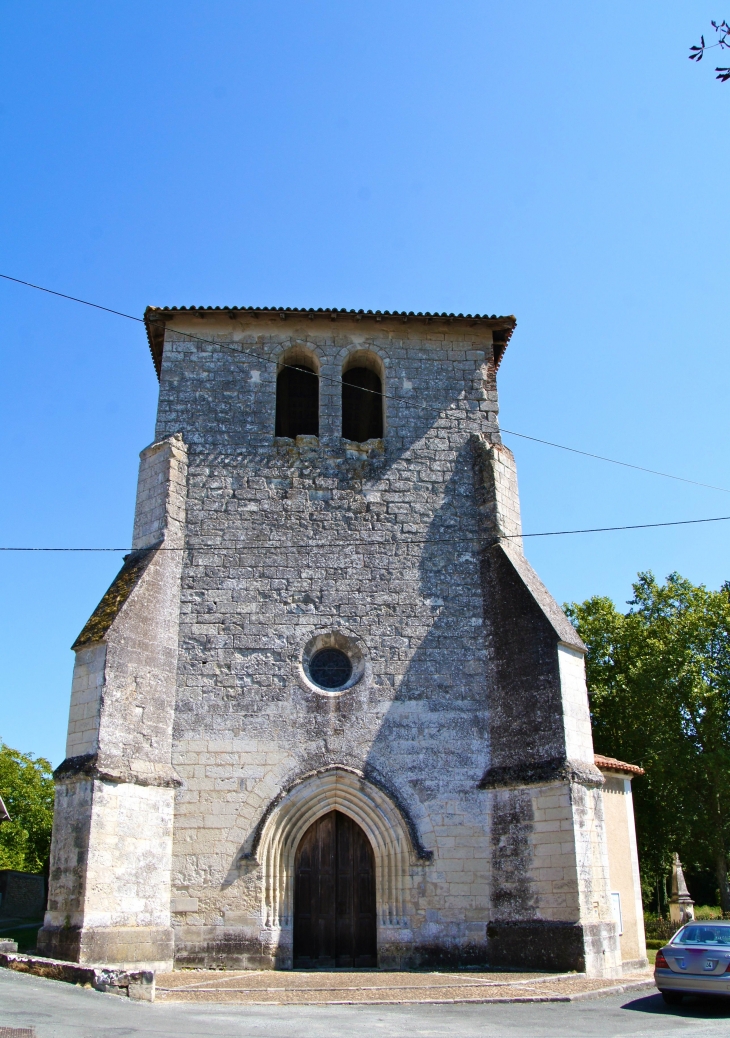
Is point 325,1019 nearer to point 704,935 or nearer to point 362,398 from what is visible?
point 704,935

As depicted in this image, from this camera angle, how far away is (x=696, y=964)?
864cm

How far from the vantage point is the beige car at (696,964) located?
8.47 metres

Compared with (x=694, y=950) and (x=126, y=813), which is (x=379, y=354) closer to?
(x=126, y=813)

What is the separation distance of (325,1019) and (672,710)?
62.4ft

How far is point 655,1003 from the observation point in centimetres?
897

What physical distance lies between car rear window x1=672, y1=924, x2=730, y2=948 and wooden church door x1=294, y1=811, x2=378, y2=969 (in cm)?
387

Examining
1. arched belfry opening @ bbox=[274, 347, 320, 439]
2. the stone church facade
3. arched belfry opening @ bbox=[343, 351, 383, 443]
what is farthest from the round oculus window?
arched belfry opening @ bbox=[274, 347, 320, 439]

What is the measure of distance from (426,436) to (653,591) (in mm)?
15933

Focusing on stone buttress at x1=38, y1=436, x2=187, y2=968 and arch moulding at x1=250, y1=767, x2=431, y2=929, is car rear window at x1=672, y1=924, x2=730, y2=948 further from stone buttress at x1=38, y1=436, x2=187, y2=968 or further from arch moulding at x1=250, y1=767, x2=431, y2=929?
stone buttress at x1=38, y1=436, x2=187, y2=968

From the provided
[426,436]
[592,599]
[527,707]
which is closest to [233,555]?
[426,436]

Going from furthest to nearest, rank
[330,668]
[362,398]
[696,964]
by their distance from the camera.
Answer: [362,398]
[330,668]
[696,964]

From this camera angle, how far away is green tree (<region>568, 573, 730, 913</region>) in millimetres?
23125

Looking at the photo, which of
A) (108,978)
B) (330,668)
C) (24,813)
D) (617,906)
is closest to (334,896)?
(330,668)

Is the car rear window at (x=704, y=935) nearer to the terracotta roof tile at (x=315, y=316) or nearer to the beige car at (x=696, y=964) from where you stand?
the beige car at (x=696, y=964)
